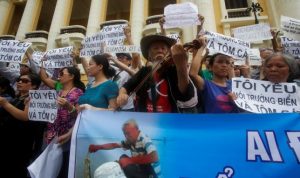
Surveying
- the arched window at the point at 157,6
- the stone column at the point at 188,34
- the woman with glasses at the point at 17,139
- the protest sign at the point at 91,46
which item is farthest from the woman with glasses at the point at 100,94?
the arched window at the point at 157,6

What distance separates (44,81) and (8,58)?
107 cm

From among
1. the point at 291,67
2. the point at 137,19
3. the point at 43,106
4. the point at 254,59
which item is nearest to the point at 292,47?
the point at 254,59

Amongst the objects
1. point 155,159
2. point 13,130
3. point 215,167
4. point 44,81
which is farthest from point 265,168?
point 44,81

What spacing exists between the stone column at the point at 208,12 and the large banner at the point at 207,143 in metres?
10.9

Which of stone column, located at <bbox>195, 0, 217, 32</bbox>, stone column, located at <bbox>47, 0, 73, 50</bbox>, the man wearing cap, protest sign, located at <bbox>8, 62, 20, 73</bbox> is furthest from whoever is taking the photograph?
stone column, located at <bbox>47, 0, 73, 50</bbox>

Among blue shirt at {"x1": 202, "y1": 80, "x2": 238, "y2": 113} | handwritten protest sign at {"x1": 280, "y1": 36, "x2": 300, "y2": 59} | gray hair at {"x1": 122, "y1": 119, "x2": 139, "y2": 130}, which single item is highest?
handwritten protest sign at {"x1": 280, "y1": 36, "x2": 300, "y2": 59}

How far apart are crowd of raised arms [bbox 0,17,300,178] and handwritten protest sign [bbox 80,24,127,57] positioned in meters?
1.03

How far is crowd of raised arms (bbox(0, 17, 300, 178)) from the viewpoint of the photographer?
263 cm

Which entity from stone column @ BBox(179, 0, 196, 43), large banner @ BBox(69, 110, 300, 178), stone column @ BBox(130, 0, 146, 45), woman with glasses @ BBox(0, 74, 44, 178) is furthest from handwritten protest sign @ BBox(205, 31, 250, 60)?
stone column @ BBox(130, 0, 146, 45)

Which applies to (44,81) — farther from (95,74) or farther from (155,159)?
(155,159)

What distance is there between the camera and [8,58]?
17.1ft

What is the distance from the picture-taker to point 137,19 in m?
14.6

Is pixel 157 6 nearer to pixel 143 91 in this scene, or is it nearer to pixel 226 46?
pixel 226 46

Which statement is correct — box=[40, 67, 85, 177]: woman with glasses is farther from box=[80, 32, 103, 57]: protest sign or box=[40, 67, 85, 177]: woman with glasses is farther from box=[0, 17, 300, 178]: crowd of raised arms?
box=[80, 32, 103, 57]: protest sign
